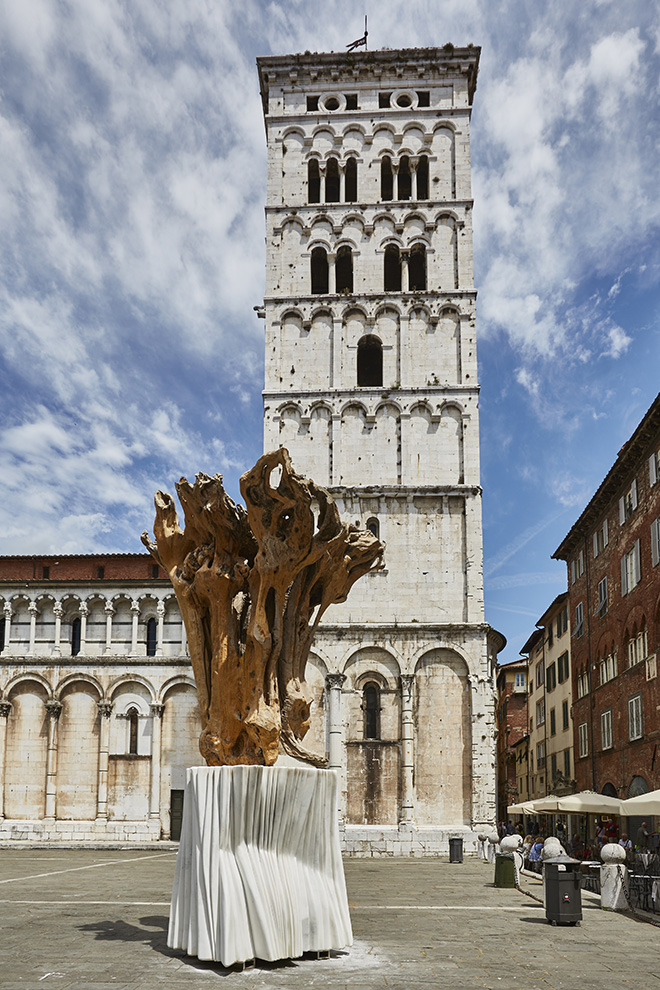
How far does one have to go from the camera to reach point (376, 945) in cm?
1362

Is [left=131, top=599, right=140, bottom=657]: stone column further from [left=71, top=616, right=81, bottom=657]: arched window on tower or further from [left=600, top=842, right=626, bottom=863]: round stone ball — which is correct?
[left=600, top=842, right=626, bottom=863]: round stone ball

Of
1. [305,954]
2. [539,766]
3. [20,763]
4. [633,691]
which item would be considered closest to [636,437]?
[633,691]

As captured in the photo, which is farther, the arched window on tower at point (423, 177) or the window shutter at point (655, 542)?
the arched window on tower at point (423, 177)

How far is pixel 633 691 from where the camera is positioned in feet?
107

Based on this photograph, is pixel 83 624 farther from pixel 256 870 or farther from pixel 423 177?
pixel 256 870

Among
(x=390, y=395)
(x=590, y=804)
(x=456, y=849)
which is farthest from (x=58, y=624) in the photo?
(x=590, y=804)

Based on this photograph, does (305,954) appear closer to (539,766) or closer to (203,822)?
(203,822)

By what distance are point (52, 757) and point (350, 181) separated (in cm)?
2833

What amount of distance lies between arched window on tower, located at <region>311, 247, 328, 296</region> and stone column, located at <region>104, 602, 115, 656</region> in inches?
648

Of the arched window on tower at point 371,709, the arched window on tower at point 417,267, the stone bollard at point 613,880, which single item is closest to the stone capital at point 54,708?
the arched window on tower at point 371,709

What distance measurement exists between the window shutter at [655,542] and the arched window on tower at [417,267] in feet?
55.5

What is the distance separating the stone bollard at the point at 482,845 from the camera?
103ft

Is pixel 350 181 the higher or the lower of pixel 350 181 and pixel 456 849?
the higher

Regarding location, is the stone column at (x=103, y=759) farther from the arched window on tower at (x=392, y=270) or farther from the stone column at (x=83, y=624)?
the arched window on tower at (x=392, y=270)
